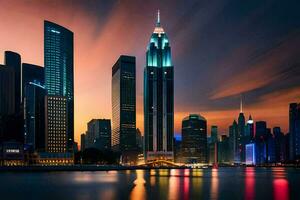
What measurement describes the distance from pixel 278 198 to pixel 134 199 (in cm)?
2271

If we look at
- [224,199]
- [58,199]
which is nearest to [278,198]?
[224,199]

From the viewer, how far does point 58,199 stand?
6969 cm

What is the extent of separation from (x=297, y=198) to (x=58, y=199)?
121ft

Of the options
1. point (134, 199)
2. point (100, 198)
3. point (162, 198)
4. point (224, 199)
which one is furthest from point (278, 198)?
point (100, 198)

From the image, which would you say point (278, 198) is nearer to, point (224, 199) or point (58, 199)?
point (224, 199)

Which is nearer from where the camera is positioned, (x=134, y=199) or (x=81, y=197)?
(x=134, y=199)

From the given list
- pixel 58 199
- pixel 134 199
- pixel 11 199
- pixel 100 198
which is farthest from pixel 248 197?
pixel 11 199

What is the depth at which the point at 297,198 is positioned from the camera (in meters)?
70.2

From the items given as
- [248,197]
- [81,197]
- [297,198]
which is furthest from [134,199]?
[297,198]

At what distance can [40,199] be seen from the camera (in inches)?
2741

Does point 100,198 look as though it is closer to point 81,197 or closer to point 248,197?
point 81,197

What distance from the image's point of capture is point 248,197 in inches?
2827

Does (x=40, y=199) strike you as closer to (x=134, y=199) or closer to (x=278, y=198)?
(x=134, y=199)

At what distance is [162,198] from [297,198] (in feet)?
68.8
